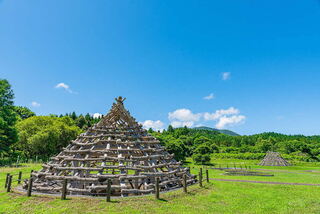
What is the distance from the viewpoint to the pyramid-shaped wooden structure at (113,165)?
11.9 metres

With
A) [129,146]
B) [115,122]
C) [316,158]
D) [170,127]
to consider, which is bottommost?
[316,158]

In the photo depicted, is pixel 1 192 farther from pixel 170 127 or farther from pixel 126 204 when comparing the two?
pixel 170 127

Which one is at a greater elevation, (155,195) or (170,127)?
(170,127)

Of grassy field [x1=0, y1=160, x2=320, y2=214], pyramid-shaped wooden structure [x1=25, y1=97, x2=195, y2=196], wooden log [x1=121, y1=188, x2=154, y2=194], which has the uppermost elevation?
pyramid-shaped wooden structure [x1=25, y1=97, x2=195, y2=196]

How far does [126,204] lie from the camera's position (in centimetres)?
1005

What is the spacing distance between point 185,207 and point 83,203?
18.4 ft

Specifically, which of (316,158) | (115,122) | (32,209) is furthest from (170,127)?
(32,209)

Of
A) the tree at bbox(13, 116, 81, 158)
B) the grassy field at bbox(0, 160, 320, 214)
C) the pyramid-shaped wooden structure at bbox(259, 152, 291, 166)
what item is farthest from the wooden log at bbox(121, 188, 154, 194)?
the pyramid-shaped wooden structure at bbox(259, 152, 291, 166)

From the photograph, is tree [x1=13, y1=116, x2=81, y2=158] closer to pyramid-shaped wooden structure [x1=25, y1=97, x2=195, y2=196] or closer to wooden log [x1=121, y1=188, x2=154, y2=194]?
pyramid-shaped wooden structure [x1=25, y1=97, x2=195, y2=196]

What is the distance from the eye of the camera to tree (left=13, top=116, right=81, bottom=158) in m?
39.3

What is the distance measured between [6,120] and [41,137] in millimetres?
8339

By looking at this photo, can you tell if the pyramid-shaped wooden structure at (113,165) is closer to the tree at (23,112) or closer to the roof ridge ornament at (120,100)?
the roof ridge ornament at (120,100)

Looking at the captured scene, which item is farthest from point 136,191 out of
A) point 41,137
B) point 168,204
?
point 41,137

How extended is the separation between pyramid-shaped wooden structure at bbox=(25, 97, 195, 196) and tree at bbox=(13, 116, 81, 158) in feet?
98.3
